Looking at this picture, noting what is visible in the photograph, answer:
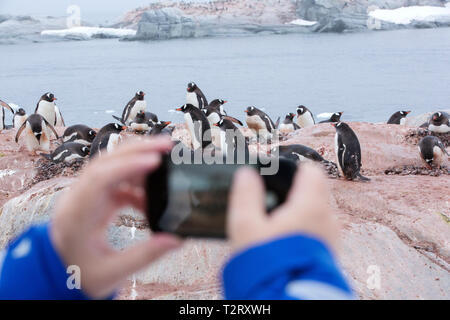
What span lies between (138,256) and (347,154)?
187 inches

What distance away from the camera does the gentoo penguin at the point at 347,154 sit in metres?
4.95

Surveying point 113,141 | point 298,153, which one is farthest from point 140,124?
point 298,153

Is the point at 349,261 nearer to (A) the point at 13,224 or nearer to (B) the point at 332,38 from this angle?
(A) the point at 13,224

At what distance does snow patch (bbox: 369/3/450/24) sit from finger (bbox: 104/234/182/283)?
45535mm

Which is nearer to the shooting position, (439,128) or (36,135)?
(36,135)

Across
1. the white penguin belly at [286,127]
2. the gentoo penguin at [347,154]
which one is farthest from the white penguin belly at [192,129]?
the white penguin belly at [286,127]

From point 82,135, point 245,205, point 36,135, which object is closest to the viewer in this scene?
point 245,205

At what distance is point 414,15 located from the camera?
4509 cm

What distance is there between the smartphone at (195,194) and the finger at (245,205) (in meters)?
0.03

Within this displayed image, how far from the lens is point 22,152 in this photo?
22.1 feet

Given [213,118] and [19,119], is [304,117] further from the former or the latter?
[19,119]

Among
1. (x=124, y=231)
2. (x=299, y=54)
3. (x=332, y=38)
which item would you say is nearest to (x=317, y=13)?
(x=332, y=38)
